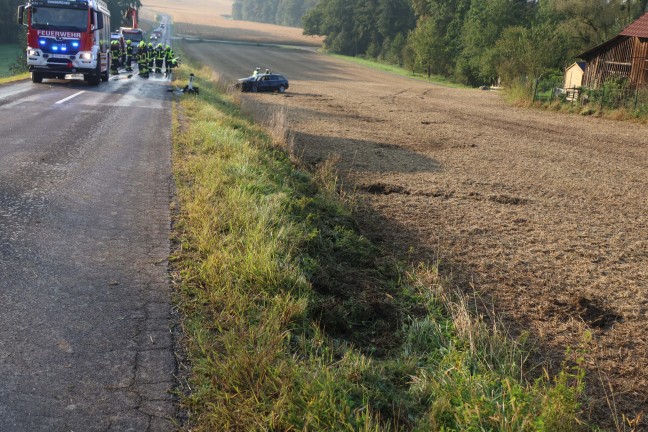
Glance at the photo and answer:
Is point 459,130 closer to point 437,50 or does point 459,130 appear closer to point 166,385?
point 166,385

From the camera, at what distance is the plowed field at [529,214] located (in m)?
5.99

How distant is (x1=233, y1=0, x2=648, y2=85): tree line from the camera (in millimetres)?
49312

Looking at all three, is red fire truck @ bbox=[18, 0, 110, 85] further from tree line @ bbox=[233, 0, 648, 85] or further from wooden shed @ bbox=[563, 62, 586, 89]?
wooden shed @ bbox=[563, 62, 586, 89]

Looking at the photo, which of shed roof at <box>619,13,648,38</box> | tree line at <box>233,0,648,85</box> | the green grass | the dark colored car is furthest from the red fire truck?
the green grass

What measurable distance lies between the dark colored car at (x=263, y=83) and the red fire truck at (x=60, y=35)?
13.8m

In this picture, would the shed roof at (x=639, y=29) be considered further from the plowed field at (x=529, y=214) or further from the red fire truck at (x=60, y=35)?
the red fire truck at (x=60, y=35)

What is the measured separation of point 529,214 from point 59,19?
20.4 metres

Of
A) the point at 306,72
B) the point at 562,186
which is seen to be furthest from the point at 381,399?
the point at 306,72

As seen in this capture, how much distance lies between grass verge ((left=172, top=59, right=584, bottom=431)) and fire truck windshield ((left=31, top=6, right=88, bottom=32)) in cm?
1875

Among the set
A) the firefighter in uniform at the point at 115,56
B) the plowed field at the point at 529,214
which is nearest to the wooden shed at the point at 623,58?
the plowed field at the point at 529,214

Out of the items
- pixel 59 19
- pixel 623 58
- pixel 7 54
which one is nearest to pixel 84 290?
pixel 59 19

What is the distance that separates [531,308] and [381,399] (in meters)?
3.19

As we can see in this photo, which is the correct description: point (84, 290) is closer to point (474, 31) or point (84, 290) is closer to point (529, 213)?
point (529, 213)

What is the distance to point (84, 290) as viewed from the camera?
5.05 metres
